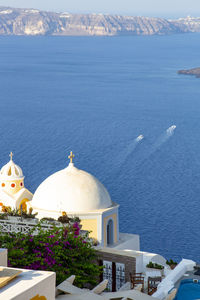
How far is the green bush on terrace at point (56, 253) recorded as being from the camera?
73.4ft

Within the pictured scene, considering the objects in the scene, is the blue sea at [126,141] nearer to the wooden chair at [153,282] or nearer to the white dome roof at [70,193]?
the white dome roof at [70,193]

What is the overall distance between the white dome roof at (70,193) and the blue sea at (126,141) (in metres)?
21.5

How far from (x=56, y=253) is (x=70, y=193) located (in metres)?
6.68

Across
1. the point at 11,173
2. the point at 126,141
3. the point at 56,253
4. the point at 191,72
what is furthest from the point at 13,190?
the point at 191,72

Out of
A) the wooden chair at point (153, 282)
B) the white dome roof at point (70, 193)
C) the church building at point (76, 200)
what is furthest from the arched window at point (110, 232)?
the wooden chair at point (153, 282)

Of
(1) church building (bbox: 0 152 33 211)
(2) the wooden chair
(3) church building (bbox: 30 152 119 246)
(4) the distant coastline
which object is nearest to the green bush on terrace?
(2) the wooden chair

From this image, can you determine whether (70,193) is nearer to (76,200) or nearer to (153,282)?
(76,200)

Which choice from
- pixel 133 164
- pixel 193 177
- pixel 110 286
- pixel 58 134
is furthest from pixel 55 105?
pixel 110 286

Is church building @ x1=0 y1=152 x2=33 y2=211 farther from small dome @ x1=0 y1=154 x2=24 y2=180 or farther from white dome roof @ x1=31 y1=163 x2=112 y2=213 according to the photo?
white dome roof @ x1=31 y1=163 x2=112 y2=213

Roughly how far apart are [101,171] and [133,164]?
6.30 metres

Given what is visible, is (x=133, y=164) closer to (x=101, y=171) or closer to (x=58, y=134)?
(x=101, y=171)

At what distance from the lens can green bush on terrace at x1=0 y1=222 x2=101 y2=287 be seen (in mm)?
22375

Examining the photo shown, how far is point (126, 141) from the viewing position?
92125 mm

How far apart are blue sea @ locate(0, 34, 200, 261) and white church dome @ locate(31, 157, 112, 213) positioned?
2153 cm
